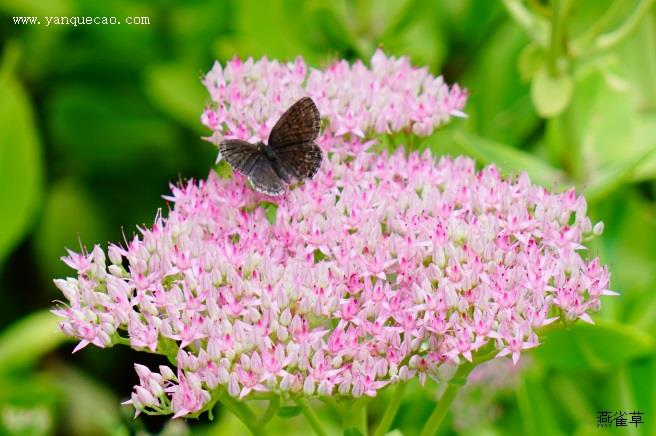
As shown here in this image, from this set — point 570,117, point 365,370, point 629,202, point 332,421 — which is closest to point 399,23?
Result: point 570,117

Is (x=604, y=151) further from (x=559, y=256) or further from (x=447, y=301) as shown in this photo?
(x=447, y=301)

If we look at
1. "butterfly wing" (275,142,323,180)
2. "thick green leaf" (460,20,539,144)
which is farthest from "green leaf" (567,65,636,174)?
"butterfly wing" (275,142,323,180)

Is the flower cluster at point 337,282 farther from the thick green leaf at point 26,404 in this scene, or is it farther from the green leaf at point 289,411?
the thick green leaf at point 26,404

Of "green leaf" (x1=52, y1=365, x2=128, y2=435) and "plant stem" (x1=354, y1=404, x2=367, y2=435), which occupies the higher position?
"green leaf" (x1=52, y1=365, x2=128, y2=435)

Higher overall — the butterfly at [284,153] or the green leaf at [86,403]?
the butterfly at [284,153]

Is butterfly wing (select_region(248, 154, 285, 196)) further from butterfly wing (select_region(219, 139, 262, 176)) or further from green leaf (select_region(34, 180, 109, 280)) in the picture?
green leaf (select_region(34, 180, 109, 280))

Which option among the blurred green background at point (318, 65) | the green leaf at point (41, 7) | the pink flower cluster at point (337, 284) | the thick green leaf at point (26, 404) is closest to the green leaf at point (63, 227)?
the blurred green background at point (318, 65)
